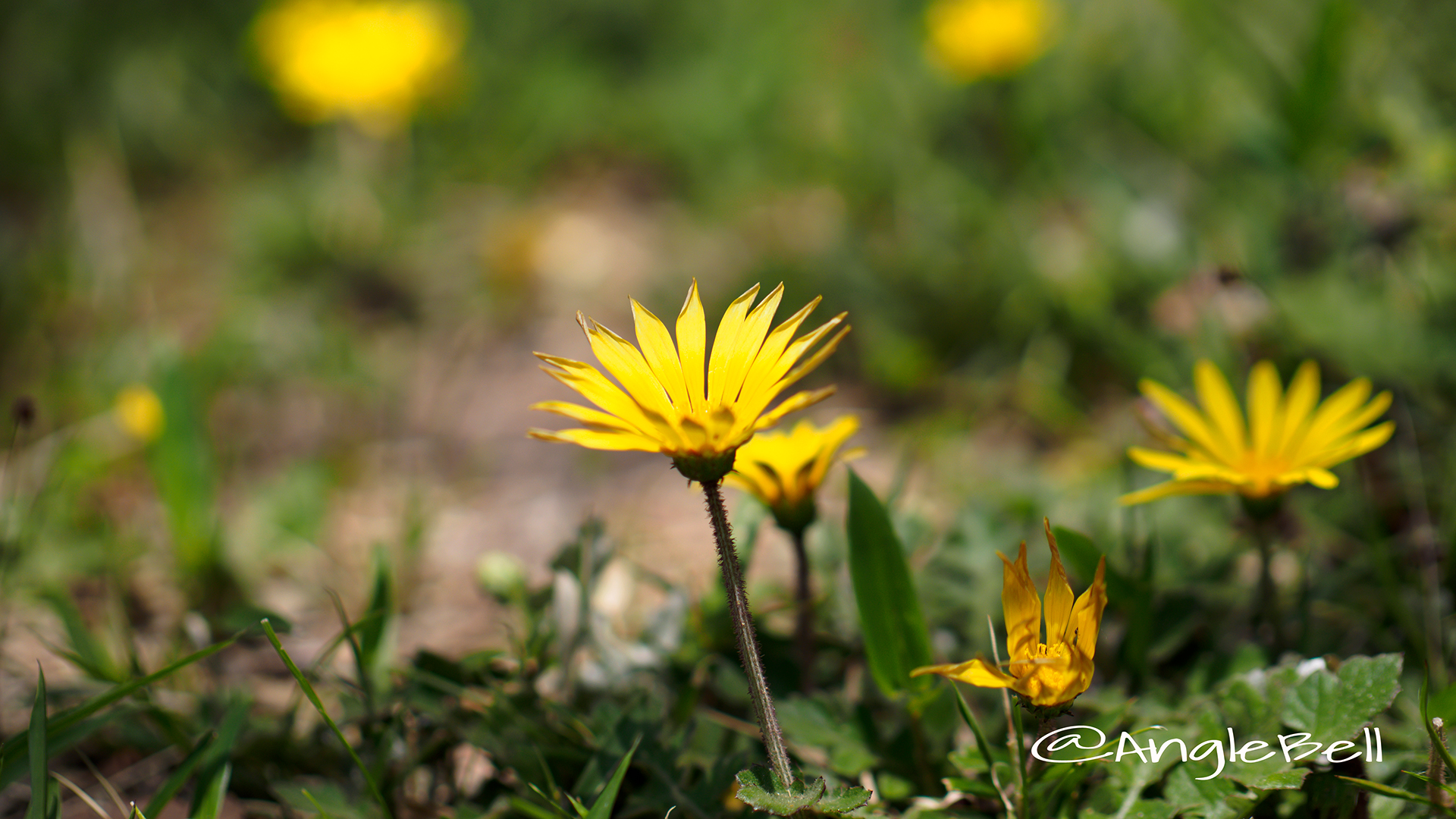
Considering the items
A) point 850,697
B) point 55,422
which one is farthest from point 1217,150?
point 55,422

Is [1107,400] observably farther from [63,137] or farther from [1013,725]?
[63,137]

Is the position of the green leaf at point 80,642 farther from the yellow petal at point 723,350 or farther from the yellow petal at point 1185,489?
the yellow petal at point 1185,489

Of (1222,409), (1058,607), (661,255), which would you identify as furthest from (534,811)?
(661,255)

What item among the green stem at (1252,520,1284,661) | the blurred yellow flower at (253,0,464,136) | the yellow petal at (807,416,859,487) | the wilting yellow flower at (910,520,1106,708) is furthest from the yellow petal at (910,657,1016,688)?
the blurred yellow flower at (253,0,464,136)

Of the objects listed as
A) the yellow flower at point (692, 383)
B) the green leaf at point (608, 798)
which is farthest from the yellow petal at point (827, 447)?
the green leaf at point (608, 798)

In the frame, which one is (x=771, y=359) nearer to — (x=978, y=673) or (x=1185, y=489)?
(x=978, y=673)
